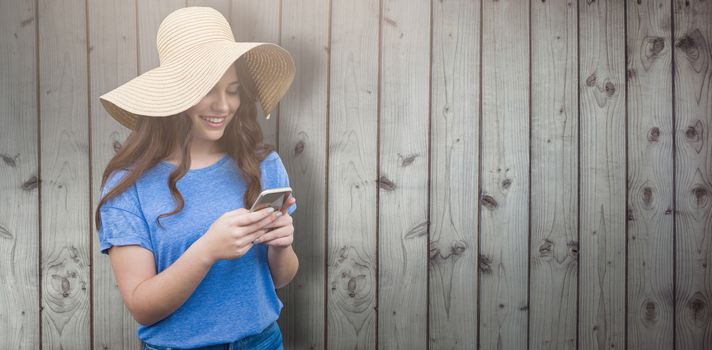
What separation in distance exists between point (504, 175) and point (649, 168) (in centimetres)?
49

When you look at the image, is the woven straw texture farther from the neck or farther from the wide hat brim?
the neck

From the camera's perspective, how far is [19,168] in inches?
63.1

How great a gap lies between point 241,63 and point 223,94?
210mm

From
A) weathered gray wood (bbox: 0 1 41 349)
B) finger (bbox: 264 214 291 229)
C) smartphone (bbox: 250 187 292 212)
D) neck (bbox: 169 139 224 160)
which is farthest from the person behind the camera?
weathered gray wood (bbox: 0 1 41 349)

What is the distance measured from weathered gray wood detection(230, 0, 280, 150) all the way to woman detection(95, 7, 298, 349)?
1.10ft

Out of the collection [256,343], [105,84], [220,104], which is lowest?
[256,343]

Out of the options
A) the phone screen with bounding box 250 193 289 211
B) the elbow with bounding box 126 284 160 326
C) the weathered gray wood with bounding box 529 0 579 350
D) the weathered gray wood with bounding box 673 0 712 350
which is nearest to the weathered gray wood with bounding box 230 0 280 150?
the phone screen with bounding box 250 193 289 211

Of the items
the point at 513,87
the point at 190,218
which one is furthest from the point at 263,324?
the point at 513,87

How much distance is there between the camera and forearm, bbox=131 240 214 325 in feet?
3.63

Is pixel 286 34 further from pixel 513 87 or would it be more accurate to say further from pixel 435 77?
pixel 513 87

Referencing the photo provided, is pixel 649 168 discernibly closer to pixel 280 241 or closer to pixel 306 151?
pixel 306 151

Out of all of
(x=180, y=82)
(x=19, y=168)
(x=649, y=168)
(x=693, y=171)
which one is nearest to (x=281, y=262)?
(x=180, y=82)

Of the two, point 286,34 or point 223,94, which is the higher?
point 286,34

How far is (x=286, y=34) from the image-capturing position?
1.67m
